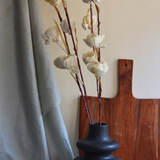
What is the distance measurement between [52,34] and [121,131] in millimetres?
536

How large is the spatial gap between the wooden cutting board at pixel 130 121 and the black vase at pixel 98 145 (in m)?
0.23

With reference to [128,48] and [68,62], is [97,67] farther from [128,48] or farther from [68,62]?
[128,48]

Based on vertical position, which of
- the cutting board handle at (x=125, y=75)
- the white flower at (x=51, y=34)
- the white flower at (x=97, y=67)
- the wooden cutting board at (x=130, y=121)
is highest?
the white flower at (x=51, y=34)

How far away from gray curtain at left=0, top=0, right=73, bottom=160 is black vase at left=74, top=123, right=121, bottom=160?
180mm

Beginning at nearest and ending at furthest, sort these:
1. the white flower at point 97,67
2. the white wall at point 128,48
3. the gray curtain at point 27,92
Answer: the white flower at point 97,67, the gray curtain at point 27,92, the white wall at point 128,48

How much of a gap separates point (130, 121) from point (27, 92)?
19.4 inches

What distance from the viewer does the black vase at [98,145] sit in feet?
1.66

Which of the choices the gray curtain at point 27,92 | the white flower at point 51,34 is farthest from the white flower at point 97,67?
the gray curtain at point 27,92

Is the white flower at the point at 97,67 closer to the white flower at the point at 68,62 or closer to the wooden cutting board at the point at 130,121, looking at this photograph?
the white flower at the point at 68,62

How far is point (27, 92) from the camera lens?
2.29ft

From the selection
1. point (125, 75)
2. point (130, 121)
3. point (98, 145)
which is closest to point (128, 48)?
point (125, 75)

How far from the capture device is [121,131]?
0.75m

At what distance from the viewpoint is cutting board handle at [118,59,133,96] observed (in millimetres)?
765

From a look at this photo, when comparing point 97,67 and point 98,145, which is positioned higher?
point 97,67
